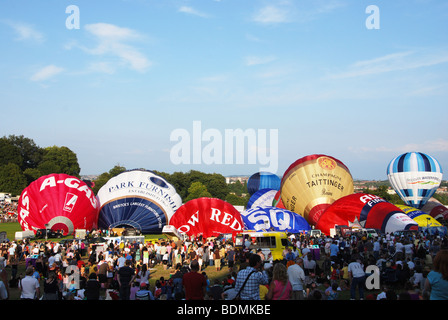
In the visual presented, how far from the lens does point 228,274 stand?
1372 cm

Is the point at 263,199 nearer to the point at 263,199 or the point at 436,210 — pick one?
the point at 263,199

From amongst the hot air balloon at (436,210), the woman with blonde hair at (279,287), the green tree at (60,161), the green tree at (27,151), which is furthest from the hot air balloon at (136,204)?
the green tree at (27,151)

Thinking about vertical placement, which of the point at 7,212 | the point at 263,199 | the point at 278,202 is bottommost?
the point at 7,212

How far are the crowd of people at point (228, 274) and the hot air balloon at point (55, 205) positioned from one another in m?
8.00

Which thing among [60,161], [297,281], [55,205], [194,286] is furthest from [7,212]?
[194,286]

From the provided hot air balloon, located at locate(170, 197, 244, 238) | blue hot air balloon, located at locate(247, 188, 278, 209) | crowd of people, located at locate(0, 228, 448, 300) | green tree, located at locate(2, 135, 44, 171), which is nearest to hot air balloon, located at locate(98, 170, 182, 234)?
hot air balloon, located at locate(170, 197, 244, 238)

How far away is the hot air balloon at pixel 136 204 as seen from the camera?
33.8m

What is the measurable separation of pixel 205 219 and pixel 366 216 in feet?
32.9

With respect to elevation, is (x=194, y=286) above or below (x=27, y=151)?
below

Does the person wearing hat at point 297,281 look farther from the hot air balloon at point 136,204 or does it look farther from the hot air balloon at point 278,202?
the hot air balloon at point 278,202
